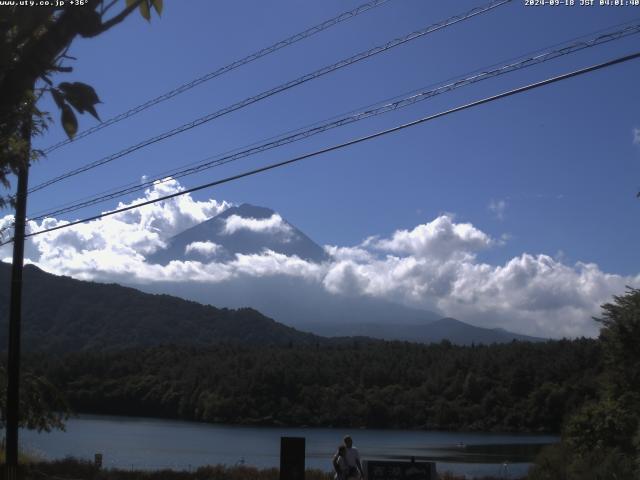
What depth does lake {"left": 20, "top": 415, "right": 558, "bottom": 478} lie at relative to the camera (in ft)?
144

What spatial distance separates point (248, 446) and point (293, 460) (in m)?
50.4

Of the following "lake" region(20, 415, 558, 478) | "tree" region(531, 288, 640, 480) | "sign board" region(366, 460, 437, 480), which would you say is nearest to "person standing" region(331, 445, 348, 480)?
"sign board" region(366, 460, 437, 480)

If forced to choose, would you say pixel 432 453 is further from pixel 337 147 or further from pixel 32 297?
pixel 32 297

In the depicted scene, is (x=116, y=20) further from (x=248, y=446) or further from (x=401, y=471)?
(x=248, y=446)

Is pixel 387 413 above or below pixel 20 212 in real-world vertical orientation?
below

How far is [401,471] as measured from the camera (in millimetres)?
12539

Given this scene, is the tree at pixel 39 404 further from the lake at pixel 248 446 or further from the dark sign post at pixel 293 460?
the lake at pixel 248 446

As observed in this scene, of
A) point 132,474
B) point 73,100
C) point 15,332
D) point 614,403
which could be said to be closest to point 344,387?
point 614,403

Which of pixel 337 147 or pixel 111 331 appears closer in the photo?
pixel 337 147

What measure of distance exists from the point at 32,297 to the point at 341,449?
647 ft

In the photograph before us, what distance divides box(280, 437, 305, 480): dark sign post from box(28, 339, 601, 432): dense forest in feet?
244

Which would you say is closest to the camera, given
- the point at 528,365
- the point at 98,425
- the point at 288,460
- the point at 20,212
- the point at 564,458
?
the point at 288,460

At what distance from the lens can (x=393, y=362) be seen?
4333 inches

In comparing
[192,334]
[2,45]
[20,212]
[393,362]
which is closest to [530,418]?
[393,362]
